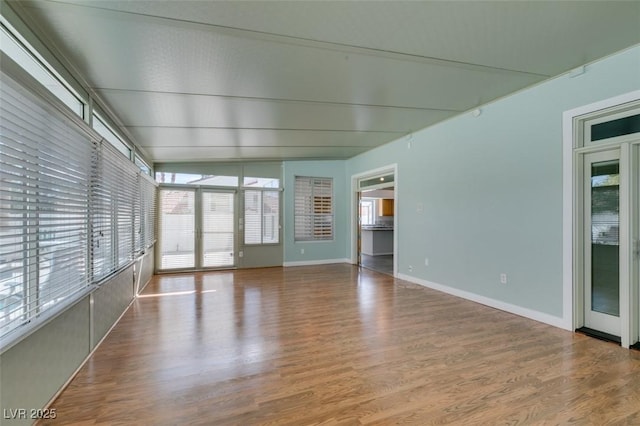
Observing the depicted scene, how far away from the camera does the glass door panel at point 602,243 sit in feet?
9.86

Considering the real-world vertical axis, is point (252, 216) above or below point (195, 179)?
below

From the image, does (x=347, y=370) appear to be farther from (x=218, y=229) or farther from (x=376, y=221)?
(x=376, y=221)

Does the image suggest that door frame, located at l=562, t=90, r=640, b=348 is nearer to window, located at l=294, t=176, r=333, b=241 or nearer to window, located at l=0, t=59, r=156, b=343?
window, located at l=0, t=59, r=156, b=343

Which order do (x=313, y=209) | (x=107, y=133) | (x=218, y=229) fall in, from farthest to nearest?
(x=313, y=209), (x=218, y=229), (x=107, y=133)

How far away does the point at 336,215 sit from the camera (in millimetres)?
8117

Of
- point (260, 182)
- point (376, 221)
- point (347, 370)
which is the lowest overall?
point (347, 370)

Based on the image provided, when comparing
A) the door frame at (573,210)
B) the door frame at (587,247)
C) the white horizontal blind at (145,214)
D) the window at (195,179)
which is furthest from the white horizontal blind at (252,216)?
A: the door frame at (587,247)

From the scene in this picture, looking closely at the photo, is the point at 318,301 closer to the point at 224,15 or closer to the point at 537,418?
the point at 537,418

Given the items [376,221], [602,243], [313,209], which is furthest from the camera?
[376,221]

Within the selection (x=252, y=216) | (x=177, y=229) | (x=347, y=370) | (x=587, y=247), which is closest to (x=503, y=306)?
(x=587, y=247)

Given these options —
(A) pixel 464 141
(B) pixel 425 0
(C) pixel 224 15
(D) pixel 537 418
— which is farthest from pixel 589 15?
(D) pixel 537 418

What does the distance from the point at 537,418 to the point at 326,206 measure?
258 inches

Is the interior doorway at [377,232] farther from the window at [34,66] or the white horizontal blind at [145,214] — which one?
the window at [34,66]

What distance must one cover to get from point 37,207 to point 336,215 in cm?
663
